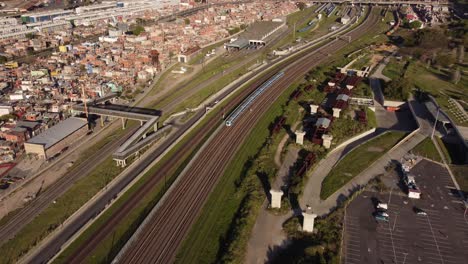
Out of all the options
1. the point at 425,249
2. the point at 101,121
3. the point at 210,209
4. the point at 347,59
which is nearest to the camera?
the point at 425,249

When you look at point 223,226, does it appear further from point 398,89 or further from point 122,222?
point 398,89

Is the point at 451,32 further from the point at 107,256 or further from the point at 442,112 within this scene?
the point at 107,256

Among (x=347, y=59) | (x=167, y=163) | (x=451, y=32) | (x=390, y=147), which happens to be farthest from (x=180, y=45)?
(x=451, y=32)

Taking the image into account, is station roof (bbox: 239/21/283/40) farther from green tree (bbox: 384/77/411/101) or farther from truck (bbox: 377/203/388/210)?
truck (bbox: 377/203/388/210)

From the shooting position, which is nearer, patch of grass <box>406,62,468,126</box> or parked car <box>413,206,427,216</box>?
parked car <box>413,206,427,216</box>

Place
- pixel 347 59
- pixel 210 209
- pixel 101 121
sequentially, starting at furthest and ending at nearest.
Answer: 1. pixel 347 59
2. pixel 101 121
3. pixel 210 209

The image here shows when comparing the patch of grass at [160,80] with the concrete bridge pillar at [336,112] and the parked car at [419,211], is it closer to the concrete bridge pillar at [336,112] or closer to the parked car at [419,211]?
the concrete bridge pillar at [336,112]

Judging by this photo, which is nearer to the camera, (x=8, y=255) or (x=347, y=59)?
(x=8, y=255)

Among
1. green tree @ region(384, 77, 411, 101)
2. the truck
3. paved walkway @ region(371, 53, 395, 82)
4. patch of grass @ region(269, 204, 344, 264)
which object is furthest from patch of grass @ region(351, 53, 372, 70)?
patch of grass @ region(269, 204, 344, 264)
